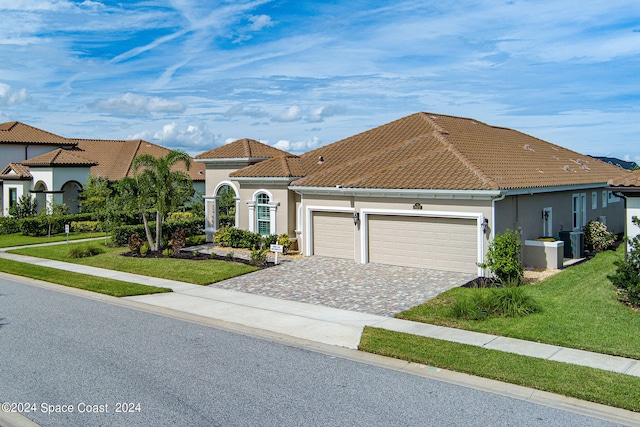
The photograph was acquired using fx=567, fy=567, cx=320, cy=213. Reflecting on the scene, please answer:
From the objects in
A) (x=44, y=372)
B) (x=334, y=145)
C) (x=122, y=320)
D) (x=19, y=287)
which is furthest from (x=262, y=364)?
(x=334, y=145)

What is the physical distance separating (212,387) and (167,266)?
1345 cm

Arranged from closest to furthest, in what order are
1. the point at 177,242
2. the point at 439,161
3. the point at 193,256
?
1. the point at 439,161
2. the point at 193,256
3. the point at 177,242

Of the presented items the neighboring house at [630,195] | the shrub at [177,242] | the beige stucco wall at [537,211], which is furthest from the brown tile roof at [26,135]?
the neighboring house at [630,195]

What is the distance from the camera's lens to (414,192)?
62.5 ft

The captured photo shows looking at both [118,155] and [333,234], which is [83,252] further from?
[118,155]

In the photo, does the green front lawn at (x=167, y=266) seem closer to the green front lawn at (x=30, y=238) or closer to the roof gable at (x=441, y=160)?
the green front lawn at (x=30, y=238)

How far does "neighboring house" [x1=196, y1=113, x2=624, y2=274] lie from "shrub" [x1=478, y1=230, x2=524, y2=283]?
2.96ft

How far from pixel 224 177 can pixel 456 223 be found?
43.4ft

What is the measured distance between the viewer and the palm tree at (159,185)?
2453 cm

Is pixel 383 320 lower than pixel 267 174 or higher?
lower

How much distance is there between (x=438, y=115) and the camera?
28.3m

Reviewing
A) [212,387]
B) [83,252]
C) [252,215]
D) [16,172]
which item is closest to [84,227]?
[16,172]

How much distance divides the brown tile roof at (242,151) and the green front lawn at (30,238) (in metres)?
8.78

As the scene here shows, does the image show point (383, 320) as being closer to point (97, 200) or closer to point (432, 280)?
point (432, 280)
